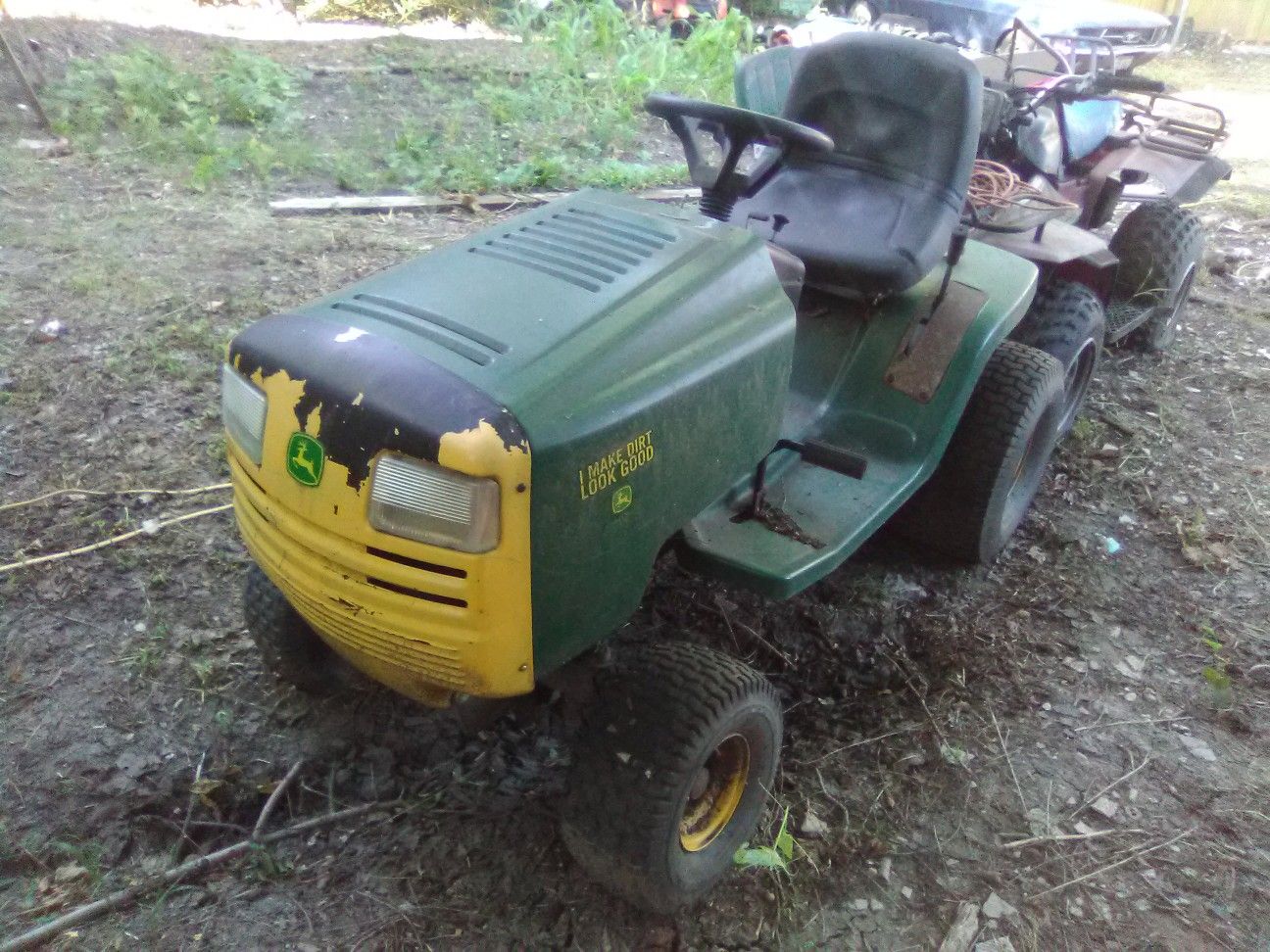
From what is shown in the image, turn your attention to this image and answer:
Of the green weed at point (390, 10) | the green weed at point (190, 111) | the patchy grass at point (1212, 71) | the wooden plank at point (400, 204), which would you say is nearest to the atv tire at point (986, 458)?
the wooden plank at point (400, 204)

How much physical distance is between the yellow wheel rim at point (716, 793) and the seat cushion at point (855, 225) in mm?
1241

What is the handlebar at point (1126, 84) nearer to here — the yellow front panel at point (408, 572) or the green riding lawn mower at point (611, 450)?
the green riding lawn mower at point (611, 450)

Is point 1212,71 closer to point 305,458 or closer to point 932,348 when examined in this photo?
point 932,348

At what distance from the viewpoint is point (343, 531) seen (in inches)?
59.3

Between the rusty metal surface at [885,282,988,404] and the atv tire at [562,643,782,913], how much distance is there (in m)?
1.00

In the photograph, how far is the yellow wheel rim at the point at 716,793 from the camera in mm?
1956

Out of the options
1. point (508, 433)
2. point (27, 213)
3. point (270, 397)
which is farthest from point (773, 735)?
point (27, 213)

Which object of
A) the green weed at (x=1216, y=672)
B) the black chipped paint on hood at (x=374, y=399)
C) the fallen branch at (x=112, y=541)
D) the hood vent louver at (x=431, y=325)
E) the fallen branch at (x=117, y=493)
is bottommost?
the green weed at (x=1216, y=672)

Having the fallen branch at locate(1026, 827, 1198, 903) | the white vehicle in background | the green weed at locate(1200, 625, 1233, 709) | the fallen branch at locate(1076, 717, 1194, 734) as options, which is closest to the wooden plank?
the white vehicle in background

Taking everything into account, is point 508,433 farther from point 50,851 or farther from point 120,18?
point 120,18

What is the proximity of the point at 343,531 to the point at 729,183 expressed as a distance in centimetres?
116

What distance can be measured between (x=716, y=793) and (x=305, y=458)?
1072 millimetres

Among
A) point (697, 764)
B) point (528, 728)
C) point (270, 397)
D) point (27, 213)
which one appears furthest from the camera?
point (27, 213)

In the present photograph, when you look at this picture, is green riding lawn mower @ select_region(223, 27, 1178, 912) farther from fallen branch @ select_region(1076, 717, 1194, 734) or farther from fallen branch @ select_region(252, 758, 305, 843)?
fallen branch @ select_region(1076, 717, 1194, 734)
